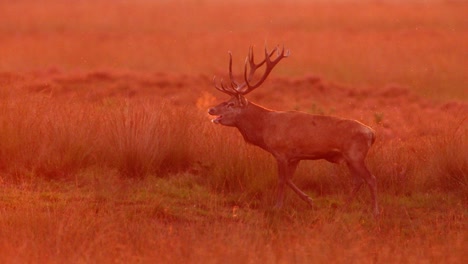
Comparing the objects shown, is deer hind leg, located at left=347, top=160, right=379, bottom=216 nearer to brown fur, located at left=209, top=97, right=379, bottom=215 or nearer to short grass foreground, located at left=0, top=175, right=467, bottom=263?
brown fur, located at left=209, top=97, right=379, bottom=215

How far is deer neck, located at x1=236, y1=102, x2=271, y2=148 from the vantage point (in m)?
11.3

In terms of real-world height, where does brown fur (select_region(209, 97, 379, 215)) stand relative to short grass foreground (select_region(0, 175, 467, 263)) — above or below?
above

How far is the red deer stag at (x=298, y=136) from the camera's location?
34.7ft

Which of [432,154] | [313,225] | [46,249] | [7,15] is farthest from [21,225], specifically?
[7,15]

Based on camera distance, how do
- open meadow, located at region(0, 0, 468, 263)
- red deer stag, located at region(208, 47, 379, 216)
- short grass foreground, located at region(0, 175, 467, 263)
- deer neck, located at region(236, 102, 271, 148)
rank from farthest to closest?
1. deer neck, located at region(236, 102, 271, 148)
2. red deer stag, located at region(208, 47, 379, 216)
3. open meadow, located at region(0, 0, 468, 263)
4. short grass foreground, located at region(0, 175, 467, 263)

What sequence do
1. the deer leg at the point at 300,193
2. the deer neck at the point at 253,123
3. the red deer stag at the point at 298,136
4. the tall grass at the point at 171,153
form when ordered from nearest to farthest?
the red deer stag at the point at 298,136 < the deer leg at the point at 300,193 < the deer neck at the point at 253,123 < the tall grass at the point at 171,153

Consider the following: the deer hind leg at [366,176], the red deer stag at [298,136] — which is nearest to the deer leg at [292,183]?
the red deer stag at [298,136]

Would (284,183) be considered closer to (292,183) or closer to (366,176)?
(292,183)

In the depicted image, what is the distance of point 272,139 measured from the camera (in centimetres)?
1107

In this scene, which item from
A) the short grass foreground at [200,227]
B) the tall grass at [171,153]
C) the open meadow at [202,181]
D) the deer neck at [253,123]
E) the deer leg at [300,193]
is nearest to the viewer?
the short grass foreground at [200,227]

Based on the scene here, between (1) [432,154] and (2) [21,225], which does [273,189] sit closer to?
(1) [432,154]

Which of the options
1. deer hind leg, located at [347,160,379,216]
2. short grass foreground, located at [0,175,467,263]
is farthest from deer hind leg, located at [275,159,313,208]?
deer hind leg, located at [347,160,379,216]

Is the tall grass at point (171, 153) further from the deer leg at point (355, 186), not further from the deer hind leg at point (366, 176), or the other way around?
the deer hind leg at point (366, 176)

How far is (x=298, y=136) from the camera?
426 inches
